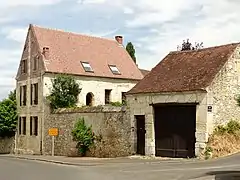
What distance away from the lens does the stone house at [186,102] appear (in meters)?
25.4

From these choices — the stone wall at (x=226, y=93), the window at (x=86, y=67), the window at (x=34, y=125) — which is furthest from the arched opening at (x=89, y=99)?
the stone wall at (x=226, y=93)

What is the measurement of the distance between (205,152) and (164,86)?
4.84 metres

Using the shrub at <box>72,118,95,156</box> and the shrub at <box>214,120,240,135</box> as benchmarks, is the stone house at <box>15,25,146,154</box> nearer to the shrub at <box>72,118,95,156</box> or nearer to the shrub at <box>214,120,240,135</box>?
the shrub at <box>72,118,95,156</box>

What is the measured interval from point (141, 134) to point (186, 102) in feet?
14.9

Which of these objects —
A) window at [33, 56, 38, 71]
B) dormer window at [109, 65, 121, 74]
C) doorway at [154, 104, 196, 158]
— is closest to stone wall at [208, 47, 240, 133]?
Result: doorway at [154, 104, 196, 158]

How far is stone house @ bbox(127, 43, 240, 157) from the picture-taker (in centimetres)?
2536

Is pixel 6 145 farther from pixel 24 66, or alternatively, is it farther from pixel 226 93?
pixel 226 93

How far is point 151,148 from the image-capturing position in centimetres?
2798

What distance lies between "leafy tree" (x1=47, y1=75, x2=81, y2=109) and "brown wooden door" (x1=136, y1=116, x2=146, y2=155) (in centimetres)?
1102

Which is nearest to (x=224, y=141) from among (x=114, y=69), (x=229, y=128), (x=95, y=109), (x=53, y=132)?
(x=229, y=128)

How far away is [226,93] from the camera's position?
26172 millimetres

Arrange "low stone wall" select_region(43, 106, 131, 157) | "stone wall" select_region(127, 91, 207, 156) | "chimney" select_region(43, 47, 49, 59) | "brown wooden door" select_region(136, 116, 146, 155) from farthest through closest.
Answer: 1. "chimney" select_region(43, 47, 49, 59)
2. "low stone wall" select_region(43, 106, 131, 157)
3. "brown wooden door" select_region(136, 116, 146, 155)
4. "stone wall" select_region(127, 91, 207, 156)

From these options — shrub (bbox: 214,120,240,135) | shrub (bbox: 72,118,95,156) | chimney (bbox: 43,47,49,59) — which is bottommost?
shrub (bbox: 72,118,95,156)

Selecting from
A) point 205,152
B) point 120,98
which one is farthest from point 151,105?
point 120,98
